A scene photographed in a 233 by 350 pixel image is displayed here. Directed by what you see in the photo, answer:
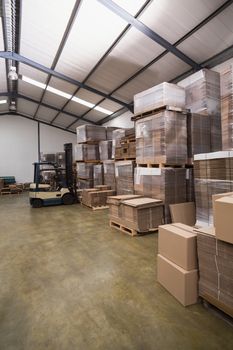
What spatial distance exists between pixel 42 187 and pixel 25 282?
237 inches

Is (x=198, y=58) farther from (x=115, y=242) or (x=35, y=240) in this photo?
(x=35, y=240)

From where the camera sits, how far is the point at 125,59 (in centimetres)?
661

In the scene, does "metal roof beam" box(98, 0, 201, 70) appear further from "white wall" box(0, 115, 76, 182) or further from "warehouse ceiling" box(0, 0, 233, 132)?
"white wall" box(0, 115, 76, 182)

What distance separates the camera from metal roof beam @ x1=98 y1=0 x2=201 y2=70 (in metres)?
4.70

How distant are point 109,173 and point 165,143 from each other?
399cm

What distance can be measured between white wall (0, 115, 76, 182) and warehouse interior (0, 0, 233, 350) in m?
4.31

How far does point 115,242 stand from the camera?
14.2 ft

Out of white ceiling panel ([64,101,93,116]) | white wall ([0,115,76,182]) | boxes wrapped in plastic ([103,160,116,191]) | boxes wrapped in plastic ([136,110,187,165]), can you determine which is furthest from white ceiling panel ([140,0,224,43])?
white wall ([0,115,76,182])

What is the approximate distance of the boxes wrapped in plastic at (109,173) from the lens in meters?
8.35

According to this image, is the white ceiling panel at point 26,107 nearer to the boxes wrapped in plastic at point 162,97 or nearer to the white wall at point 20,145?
the white wall at point 20,145

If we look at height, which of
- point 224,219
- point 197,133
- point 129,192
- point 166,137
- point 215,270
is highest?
point 197,133

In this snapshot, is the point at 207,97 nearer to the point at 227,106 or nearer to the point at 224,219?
the point at 227,106

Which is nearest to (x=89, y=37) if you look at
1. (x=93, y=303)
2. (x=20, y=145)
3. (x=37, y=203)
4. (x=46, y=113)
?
(x=37, y=203)

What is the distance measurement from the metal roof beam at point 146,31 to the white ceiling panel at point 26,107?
31.2 ft
